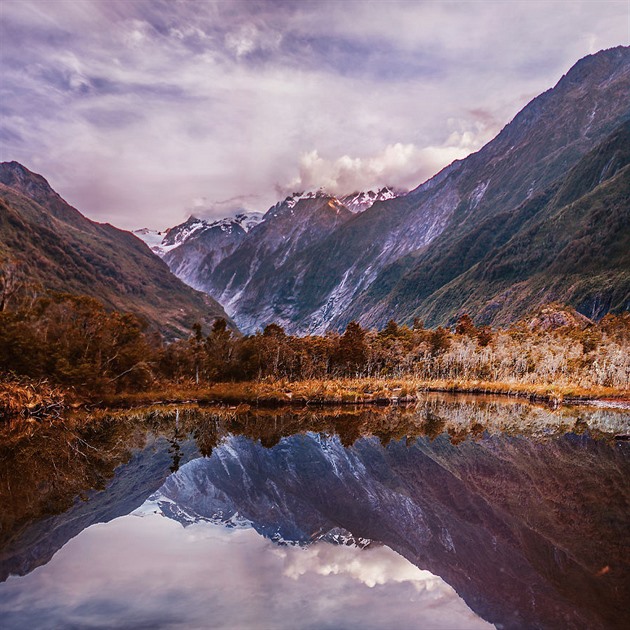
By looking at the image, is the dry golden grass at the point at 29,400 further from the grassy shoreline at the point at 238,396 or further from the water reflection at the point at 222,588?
the water reflection at the point at 222,588

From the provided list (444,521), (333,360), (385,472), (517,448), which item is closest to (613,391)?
(333,360)

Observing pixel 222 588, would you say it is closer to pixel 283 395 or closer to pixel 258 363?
pixel 283 395

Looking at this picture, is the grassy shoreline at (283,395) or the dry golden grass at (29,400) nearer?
the dry golden grass at (29,400)

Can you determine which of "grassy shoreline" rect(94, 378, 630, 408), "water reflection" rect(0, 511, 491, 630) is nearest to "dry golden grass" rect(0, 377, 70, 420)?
"grassy shoreline" rect(94, 378, 630, 408)

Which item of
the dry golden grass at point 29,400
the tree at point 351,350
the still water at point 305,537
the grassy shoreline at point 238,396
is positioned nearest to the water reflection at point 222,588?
the still water at point 305,537

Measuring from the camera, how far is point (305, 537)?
13078 mm

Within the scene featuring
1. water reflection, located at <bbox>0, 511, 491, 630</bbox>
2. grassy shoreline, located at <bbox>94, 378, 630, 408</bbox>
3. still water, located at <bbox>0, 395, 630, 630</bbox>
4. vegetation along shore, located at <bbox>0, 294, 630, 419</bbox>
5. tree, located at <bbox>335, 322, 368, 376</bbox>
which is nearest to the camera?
water reflection, located at <bbox>0, 511, 491, 630</bbox>

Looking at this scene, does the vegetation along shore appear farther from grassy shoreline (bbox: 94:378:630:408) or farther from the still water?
the still water

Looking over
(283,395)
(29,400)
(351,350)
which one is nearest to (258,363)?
(283,395)

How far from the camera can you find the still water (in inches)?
351

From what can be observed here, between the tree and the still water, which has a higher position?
the tree

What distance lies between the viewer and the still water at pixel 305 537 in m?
8.92

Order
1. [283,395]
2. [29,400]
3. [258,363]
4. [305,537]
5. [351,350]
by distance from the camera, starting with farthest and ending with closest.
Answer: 1. [351,350]
2. [258,363]
3. [283,395]
4. [29,400]
5. [305,537]

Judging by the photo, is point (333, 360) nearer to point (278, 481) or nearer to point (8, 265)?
point (8, 265)
